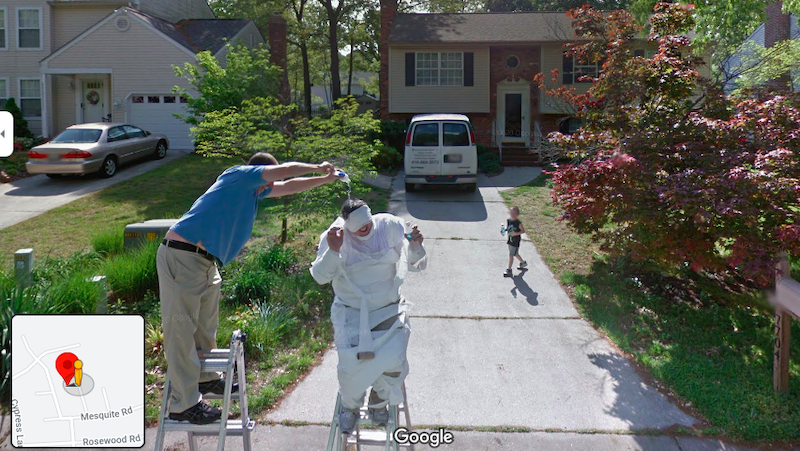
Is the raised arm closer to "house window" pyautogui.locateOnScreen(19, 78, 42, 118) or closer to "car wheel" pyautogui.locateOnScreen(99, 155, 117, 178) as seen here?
"car wheel" pyautogui.locateOnScreen(99, 155, 117, 178)

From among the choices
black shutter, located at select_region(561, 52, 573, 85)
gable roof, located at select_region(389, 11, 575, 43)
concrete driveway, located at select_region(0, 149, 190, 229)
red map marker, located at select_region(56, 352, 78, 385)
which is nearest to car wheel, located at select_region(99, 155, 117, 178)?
concrete driveway, located at select_region(0, 149, 190, 229)

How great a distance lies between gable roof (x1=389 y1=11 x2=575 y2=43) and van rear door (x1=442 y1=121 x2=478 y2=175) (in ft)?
27.0

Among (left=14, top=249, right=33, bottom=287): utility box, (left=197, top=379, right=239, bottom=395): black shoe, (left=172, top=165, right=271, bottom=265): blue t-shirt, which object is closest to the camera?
(left=172, top=165, right=271, bottom=265): blue t-shirt

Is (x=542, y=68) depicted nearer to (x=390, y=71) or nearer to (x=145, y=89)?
(x=390, y=71)

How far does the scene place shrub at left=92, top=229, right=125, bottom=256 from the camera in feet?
27.5

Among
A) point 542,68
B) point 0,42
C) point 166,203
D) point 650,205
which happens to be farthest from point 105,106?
point 650,205

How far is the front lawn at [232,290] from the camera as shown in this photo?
561 centimetres

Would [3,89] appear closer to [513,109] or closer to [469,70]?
[469,70]

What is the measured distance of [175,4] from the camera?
24.8 metres

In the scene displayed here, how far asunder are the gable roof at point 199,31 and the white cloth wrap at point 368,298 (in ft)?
58.0

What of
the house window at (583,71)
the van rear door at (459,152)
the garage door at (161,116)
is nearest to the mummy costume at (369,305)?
the van rear door at (459,152)

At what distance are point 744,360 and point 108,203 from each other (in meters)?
11.6

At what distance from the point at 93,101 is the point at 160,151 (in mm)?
5881

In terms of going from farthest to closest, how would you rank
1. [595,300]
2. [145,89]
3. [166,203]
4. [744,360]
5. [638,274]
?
[145,89] < [166,203] < [638,274] < [595,300] < [744,360]
